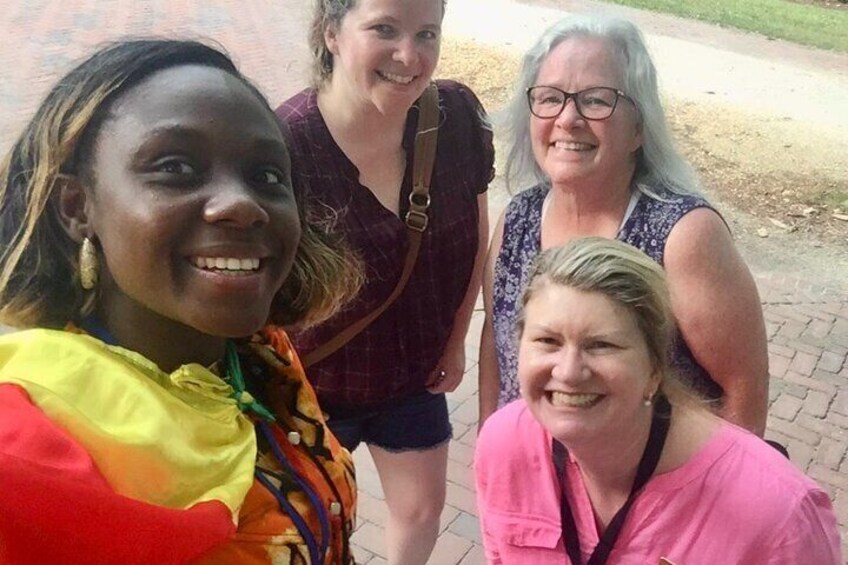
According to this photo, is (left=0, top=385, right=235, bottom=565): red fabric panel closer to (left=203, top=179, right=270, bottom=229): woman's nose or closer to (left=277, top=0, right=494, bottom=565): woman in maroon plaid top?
(left=203, top=179, right=270, bottom=229): woman's nose

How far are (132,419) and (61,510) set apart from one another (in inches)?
6.6

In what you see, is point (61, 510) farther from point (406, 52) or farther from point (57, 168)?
point (406, 52)

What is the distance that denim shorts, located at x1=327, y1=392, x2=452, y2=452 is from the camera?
273 cm

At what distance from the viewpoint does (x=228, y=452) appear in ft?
4.35

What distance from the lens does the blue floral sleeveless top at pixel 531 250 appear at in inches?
88.1

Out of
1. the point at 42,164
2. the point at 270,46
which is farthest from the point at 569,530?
the point at 270,46

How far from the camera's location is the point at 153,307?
4.37 ft

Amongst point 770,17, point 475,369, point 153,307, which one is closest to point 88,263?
point 153,307

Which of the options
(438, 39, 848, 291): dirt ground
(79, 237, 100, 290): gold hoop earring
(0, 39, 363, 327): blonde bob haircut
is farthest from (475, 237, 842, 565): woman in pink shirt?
(438, 39, 848, 291): dirt ground

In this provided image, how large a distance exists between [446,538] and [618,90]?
79.1 inches

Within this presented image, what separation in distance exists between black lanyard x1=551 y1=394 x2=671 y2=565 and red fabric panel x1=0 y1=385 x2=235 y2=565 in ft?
3.42

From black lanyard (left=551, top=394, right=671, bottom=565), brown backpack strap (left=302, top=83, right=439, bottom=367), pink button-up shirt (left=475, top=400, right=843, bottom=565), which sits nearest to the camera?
pink button-up shirt (left=475, top=400, right=843, bottom=565)

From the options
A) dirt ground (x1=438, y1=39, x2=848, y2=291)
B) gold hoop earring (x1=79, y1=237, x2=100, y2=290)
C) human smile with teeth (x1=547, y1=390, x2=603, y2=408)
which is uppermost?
gold hoop earring (x1=79, y1=237, x2=100, y2=290)

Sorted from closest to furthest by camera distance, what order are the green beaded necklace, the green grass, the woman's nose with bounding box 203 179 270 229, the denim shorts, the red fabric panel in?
the red fabric panel < the woman's nose with bounding box 203 179 270 229 < the green beaded necklace < the denim shorts < the green grass
